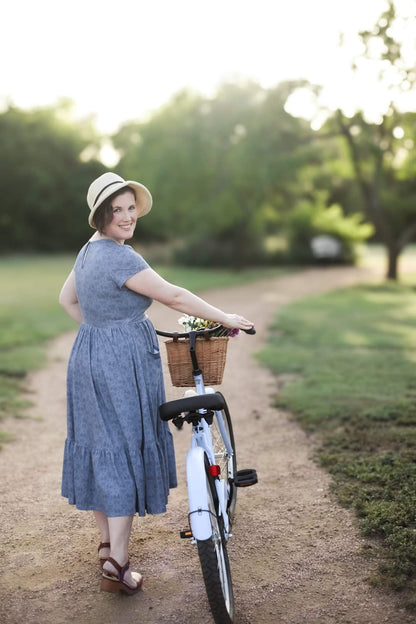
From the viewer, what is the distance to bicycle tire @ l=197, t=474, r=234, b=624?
2.81 metres

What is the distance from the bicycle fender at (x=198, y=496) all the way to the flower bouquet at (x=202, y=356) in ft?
1.17

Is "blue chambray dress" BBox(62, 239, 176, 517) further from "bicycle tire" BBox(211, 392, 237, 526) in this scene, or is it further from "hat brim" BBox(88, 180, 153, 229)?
"bicycle tire" BBox(211, 392, 237, 526)

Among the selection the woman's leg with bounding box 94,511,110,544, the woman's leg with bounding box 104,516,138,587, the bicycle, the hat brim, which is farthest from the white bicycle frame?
the hat brim

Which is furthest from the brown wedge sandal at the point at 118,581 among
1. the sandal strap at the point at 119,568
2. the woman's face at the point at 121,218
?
the woman's face at the point at 121,218

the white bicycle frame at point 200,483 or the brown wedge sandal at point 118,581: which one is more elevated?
the white bicycle frame at point 200,483

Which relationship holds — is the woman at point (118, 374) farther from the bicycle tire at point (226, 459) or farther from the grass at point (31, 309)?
the grass at point (31, 309)

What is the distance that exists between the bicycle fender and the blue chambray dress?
0.33 meters

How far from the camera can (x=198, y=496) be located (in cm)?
295

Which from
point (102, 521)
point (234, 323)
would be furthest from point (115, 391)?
point (102, 521)

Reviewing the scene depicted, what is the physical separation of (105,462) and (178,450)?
2.64 metres

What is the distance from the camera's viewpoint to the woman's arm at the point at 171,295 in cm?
308

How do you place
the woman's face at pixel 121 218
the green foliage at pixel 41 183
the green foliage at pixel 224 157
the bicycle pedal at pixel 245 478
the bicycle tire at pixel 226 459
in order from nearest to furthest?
the woman's face at pixel 121 218 → the bicycle pedal at pixel 245 478 → the bicycle tire at pixel 226 459 → the green foliage at pixel 224 157 → the green foliage at pixel 41 183

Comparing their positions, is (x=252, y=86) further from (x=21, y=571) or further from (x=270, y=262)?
(x=21, y=571)

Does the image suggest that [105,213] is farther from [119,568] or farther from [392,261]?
[392,261]
